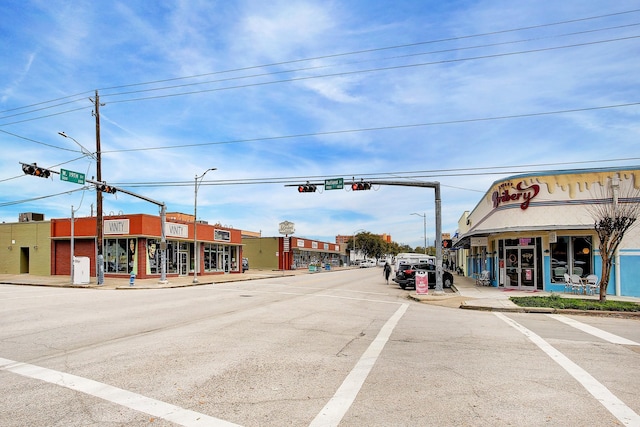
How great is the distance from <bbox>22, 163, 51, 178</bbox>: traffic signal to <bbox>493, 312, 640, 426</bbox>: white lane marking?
21663 mm

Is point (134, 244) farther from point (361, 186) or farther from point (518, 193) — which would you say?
point (518, 193)

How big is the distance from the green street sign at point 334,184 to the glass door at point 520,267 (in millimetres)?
10173

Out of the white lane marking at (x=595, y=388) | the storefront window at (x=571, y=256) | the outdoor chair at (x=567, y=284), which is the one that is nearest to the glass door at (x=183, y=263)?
the storefront window at (x=571, y=256)

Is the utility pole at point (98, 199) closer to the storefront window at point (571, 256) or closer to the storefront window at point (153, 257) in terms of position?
the storefront window at point (153, 257)

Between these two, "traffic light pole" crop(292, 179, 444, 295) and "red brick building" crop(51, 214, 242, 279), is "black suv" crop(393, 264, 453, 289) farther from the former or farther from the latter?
"red brick building" crop(51, 214, 242, 279)

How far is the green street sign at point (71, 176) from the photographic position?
879 inches

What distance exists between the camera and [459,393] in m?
5.91

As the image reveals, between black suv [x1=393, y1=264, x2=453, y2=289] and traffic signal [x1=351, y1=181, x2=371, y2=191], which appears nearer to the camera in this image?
traffic signal [x1=351, y1=181, x2=371, y2=191]

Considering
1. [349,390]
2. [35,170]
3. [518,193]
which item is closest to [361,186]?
[518,193]

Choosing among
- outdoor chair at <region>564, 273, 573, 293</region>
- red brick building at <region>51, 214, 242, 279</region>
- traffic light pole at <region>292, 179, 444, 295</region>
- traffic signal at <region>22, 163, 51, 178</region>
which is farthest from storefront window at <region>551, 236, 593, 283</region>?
traffic signal at <region>22, 163, 51, 178</region>

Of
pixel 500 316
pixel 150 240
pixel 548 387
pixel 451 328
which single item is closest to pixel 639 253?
pixel 500 316

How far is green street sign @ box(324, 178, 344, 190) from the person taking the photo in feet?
82.5

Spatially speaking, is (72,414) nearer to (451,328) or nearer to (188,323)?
(188,323)

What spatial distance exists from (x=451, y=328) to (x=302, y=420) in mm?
7784
